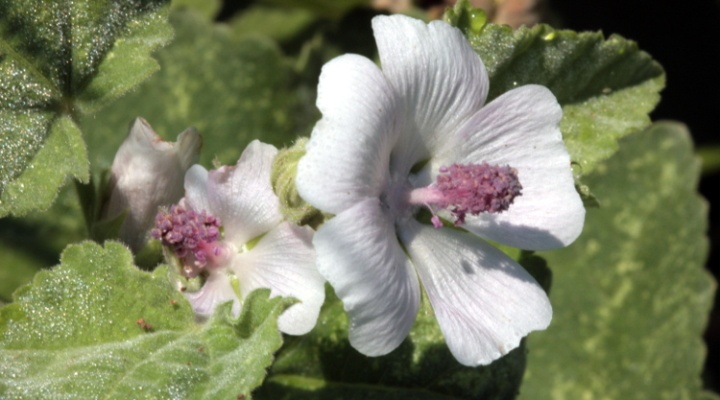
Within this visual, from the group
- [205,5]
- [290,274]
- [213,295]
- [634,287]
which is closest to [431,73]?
[290,274]

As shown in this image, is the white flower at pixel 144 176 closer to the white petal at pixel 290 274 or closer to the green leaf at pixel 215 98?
the white petal at pixel 290 274

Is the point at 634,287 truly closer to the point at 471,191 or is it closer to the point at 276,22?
the point at 276,22

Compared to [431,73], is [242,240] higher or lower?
lower

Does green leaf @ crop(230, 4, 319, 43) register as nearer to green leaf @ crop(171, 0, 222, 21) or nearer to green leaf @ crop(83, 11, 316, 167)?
green leaf @ crop(171, 0, 222, 21)

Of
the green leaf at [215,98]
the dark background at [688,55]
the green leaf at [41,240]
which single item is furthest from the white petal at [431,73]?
the dark background at [688,55]

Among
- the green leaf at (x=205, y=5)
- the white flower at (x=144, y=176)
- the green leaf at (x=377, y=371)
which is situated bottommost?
the green leaf at (x=377, y=371)

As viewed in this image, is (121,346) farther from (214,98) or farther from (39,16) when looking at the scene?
(214,98)

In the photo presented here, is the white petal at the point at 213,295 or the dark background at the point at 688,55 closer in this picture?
the white petal at the point at 213,295

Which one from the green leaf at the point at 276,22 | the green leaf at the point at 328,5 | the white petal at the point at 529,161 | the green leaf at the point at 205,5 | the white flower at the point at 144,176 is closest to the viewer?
the white petal at the point at 529,161
